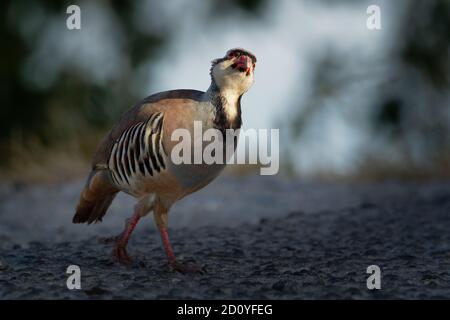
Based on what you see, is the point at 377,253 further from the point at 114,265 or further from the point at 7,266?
the point at 7,266

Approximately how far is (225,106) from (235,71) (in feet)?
0.76

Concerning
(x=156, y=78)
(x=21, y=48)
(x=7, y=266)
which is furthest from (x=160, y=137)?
(x=21, y=48)

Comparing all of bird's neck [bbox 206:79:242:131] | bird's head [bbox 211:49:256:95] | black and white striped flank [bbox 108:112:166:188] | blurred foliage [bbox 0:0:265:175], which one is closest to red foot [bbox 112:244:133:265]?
black and white striped flank [bbox 108:112:166:188]

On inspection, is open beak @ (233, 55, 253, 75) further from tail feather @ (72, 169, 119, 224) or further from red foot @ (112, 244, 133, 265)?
red foot @ (112, 244, 133, 265)

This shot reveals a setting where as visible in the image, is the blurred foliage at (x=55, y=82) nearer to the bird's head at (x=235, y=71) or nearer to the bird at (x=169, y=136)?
the bird at (x=169, y=136)

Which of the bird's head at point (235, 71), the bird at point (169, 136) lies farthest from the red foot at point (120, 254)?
the bird's head at point (235, 71)

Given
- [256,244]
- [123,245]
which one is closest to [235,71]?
[123,245]

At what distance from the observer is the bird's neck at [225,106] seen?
Answer: 549cm

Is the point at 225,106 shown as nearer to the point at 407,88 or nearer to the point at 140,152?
the point at 140,152

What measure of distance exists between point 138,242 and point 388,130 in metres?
6.42

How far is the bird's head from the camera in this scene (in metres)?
5.45

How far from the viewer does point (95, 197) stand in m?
6.36

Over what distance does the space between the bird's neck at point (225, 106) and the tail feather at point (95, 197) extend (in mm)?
1085

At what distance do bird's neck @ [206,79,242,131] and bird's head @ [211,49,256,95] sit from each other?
26 millimetres
